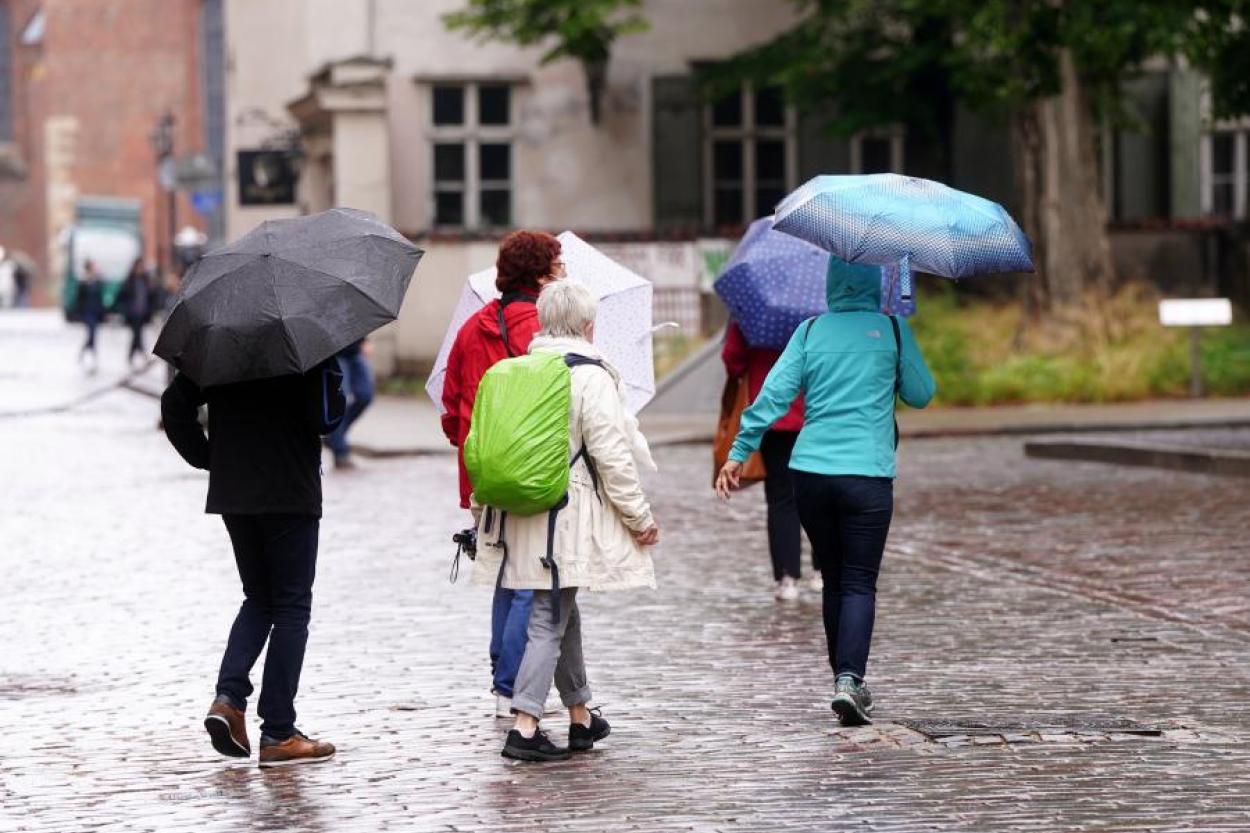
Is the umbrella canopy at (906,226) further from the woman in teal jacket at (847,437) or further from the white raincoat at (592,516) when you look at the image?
the white raincoat at (592,516)

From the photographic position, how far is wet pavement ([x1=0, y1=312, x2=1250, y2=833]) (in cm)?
704

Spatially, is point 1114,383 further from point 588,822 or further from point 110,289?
point 110,289

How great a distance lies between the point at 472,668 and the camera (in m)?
9.62

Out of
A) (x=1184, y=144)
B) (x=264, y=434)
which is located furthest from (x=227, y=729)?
(x=1184, y=144)

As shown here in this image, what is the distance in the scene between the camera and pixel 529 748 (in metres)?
7.69

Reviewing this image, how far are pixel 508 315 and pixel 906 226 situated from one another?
1347 millimetres

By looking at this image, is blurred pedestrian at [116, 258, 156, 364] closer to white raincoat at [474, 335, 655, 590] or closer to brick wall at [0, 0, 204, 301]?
white raincoat at [474, 335, 655, 590]

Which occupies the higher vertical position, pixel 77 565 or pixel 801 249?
pixel 801 249

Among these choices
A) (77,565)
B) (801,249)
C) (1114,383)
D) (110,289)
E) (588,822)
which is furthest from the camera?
(110,289)

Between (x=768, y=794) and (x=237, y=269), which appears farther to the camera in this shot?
(x=237, y=269)

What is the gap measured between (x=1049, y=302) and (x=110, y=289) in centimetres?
4551

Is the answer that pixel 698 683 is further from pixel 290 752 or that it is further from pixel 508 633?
pixel 290 752

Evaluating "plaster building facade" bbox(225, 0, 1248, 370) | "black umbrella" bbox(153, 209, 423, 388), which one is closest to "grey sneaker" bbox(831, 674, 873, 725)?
"black umbrella" bbox(153, 209, 423, 388)

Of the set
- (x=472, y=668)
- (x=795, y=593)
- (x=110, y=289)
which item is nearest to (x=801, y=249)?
(x=795, y=593)
